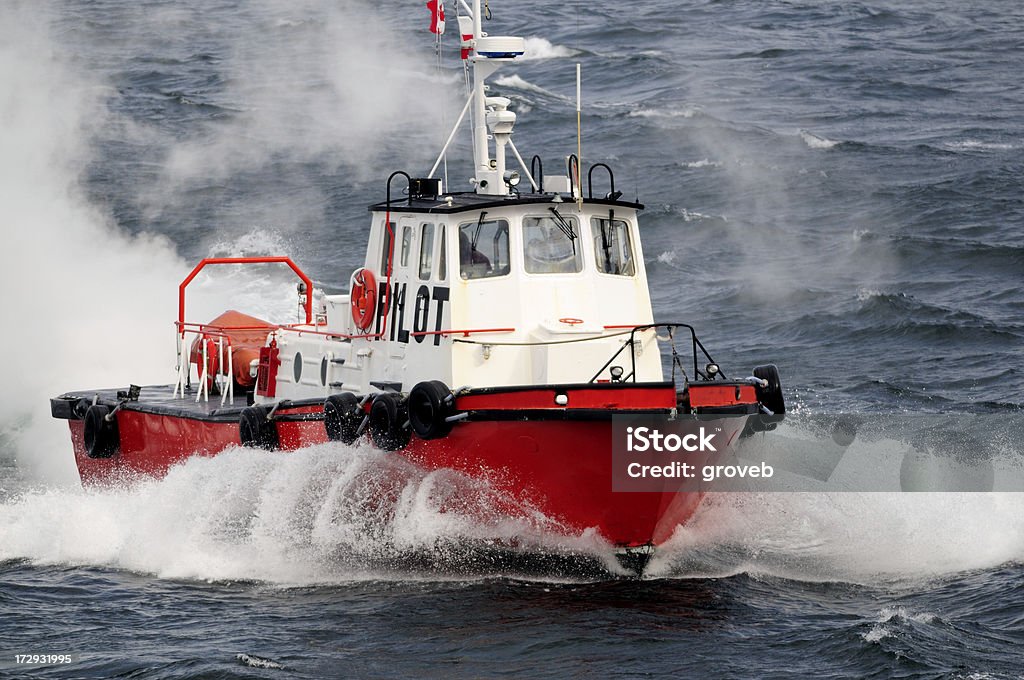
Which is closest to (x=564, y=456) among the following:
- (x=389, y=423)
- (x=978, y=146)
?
(x=389, y=423)

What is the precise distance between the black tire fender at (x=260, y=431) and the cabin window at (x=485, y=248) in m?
2.77

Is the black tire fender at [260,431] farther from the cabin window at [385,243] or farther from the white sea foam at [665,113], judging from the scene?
the white sea foam at [665,113]

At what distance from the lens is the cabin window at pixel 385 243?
15406 millimetres

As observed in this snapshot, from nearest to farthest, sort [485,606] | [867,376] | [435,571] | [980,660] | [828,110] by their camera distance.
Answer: [980,660]
[485,606]
[435,571]
[867,376]
[828,110]

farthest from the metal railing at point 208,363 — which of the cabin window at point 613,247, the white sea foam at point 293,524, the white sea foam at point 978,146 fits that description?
the white sea foam at point 978,146

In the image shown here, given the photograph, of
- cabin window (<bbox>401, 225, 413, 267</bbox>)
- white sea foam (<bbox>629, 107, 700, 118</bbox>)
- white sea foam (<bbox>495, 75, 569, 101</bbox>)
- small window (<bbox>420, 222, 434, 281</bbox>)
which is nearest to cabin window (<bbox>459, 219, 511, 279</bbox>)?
small window (<bbox>420, 222, 434, 281</bbox>)

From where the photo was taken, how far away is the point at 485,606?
1272 centimetres

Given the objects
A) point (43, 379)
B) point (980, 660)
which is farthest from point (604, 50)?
point (980, 660)

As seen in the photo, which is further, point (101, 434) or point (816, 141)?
point (816, 141)

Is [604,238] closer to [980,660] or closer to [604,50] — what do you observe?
[980,660]

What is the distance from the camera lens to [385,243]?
15461 mm

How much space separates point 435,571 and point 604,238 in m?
3.84

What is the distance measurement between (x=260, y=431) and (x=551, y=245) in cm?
363

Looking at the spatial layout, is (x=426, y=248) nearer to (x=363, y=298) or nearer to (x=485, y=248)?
(x=485, y=248)
